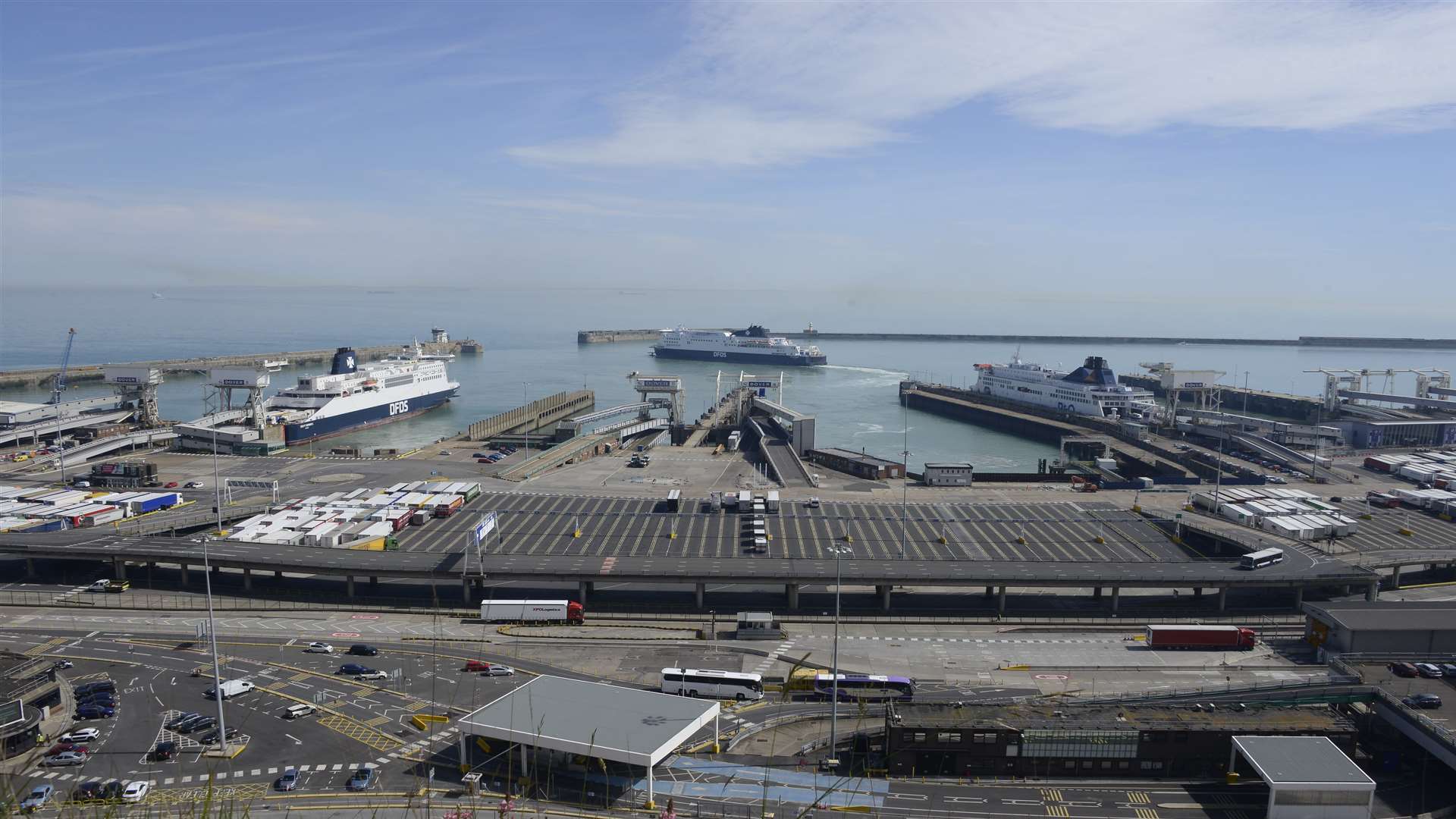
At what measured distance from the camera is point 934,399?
104m

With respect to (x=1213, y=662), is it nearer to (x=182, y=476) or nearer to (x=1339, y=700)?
(x=1339, y=700)

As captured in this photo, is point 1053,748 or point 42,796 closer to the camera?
point 42,796

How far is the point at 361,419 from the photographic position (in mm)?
81562

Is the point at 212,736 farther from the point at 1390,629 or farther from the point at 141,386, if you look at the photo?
the point at 141,386

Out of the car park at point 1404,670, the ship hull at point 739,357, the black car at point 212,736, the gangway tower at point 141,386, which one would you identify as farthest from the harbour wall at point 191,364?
the car park at point 1404,670

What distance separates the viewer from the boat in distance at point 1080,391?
289 feet

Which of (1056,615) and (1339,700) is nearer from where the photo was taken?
(1339,700)

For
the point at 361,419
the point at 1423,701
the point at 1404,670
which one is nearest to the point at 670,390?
the point at 361,419

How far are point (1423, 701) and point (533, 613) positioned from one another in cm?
2725

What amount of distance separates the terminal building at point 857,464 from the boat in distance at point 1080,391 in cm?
4138

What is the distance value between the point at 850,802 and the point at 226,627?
2333 cm

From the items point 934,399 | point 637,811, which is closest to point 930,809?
point 637,811

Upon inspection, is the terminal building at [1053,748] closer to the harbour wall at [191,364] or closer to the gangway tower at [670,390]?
the gangway tower at [670,390]

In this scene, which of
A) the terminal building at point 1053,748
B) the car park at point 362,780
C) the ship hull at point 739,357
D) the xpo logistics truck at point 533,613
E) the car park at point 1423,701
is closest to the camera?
the car park at point 362,780
